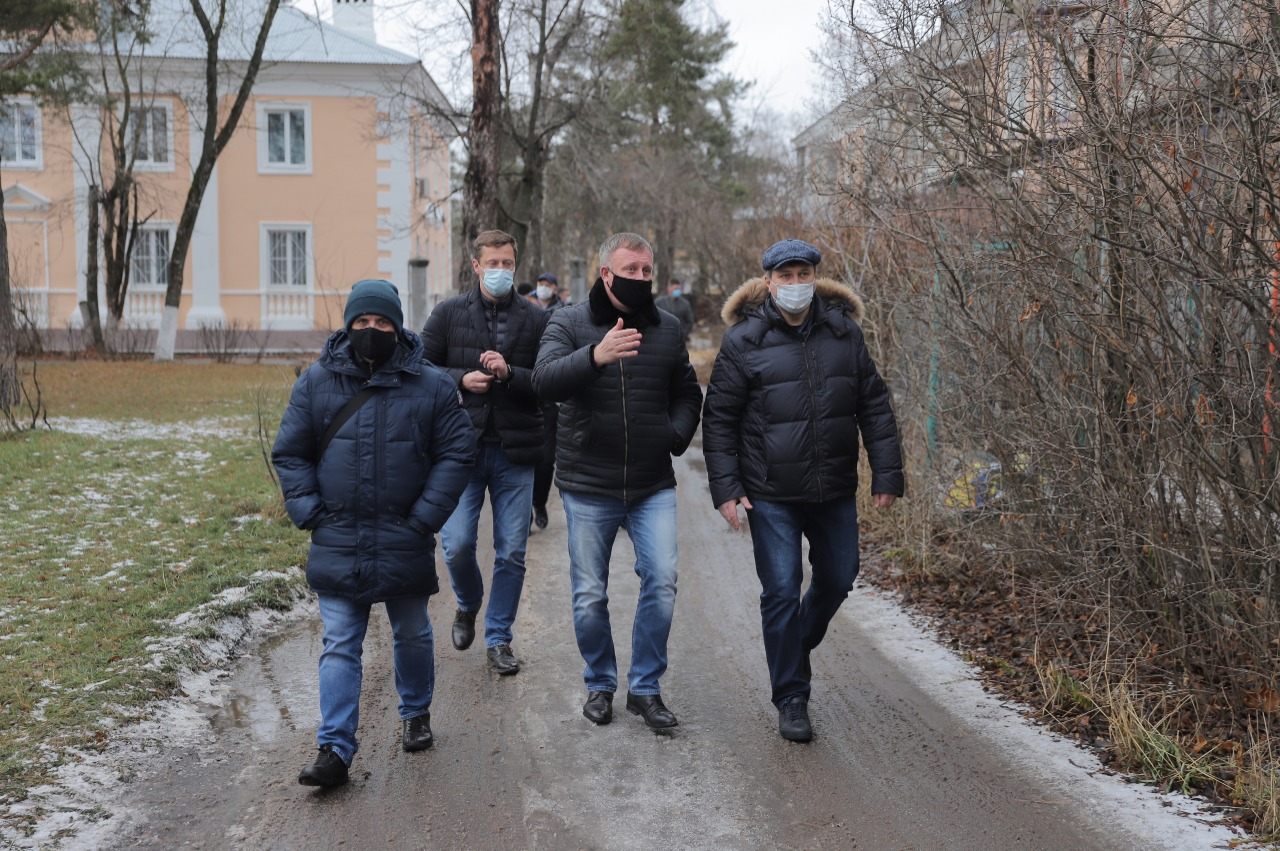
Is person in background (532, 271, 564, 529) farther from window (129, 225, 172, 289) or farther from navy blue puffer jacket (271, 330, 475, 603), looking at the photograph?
window (129, 225, 172, 289)

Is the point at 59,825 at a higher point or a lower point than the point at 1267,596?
lower

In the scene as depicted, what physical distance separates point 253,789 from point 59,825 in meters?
0.69

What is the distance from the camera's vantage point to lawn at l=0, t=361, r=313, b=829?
17.8 feet

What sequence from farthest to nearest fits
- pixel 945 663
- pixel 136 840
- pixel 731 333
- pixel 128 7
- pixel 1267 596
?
pixel 128 7, pixel 945 663, pixel 731 333, pixel 1267 596, pixel 136 840

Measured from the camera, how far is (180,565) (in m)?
8.16

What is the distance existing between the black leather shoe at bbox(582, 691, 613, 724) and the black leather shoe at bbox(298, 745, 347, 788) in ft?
4.00

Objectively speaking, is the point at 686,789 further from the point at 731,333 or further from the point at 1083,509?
the point at 1083,509

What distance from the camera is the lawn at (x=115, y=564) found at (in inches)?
213

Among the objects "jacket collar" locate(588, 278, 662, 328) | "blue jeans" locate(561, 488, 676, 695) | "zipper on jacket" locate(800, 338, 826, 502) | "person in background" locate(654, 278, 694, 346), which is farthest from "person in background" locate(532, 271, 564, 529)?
"person in background" locate(654, 278, 694, 346)

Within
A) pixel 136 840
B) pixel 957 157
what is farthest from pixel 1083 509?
pixel 136 840

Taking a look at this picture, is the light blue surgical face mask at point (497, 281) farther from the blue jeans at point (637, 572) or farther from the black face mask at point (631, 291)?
the blue jeans at point (637, 572)

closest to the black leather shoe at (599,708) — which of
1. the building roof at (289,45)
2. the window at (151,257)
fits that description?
the building roof at (289,45)

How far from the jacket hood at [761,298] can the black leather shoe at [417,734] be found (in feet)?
7.16

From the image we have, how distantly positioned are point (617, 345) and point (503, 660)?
204 centimetres
